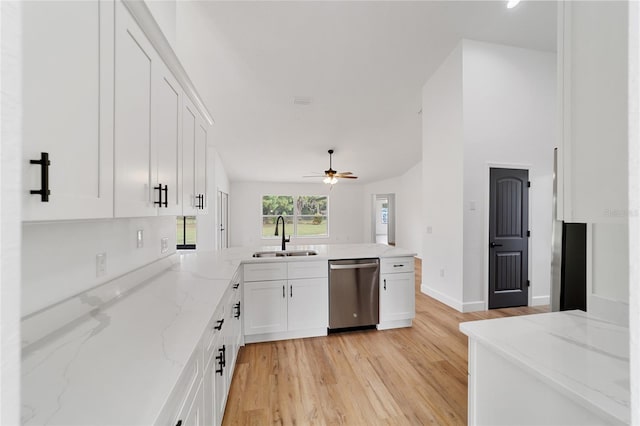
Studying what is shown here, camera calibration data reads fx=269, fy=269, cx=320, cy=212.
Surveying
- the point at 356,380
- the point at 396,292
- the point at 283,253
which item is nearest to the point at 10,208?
the point at 356,380

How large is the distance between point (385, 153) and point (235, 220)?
4902 mm

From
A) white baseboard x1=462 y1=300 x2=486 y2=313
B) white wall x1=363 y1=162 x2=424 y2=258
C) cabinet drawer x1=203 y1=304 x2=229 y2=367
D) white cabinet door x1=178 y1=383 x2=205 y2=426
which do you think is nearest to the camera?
white cabinet door x1=178 y1=383 x2=205 y2=426

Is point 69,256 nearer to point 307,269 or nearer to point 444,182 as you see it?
point 307,269

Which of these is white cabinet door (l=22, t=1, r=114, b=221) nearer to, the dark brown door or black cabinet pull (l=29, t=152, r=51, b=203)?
black cabinet pull (l=29, t=152, r=51, b=203)

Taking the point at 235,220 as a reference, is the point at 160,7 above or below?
above

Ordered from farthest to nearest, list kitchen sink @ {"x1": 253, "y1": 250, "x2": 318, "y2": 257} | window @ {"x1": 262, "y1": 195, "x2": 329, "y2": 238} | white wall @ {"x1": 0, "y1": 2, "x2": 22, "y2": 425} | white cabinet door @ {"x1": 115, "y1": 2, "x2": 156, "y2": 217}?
window @ {"x1": 262, "y1": 195, "x2": 329, "y2": 238}
kitchen sink @ {"x1": 253, "y1": 250, "x2": 318, "y2": 257}
white cabinet door @ {"x1": 115, "y1": 2, "x2": 156, "y2": 217}
white wall @ {"x1": 0, "y1": 2, "x2": 22, "y2": 425}

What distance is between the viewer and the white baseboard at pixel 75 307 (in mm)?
960

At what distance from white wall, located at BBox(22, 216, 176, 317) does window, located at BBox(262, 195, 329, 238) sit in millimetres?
7022

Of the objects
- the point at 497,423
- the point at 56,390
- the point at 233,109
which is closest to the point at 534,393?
the point at 497,423

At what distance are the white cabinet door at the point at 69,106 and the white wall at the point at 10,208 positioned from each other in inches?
23.7

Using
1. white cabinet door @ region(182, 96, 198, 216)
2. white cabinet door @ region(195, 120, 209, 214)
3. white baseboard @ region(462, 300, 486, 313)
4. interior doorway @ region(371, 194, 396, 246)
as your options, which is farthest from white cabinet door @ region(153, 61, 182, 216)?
interior doorway @ region(371, 194, 396, 246)

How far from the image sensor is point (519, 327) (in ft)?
3.87

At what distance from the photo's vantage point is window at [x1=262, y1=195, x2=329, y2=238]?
873 cm

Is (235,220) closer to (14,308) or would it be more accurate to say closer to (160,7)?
(160,7)
